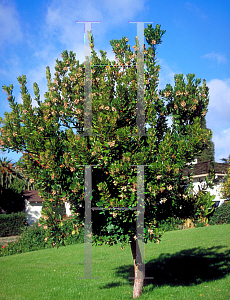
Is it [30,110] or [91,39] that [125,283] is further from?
[91,39]

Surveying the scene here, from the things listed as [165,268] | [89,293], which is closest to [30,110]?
→ [89,293]

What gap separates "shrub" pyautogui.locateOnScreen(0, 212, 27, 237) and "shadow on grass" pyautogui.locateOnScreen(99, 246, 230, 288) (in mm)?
24777

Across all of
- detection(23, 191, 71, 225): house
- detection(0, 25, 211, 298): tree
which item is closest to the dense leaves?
detection(0, 25, 211, 298): tree

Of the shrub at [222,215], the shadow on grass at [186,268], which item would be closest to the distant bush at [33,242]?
the shadow on grass at [186,268]

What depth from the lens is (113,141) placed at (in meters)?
6.42

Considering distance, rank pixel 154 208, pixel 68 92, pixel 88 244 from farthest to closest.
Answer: pixel 68 92 < pixel 88 244 < pixel 154 208

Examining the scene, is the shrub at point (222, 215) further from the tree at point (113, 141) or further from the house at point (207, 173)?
the tree at point (113, 141)

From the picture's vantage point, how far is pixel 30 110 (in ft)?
24.8

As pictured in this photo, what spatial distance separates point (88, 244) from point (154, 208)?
217cm

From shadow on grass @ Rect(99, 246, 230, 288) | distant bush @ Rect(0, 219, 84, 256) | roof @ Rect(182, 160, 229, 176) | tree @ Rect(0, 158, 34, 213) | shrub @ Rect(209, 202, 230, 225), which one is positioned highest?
roof @ Rect(182, 160, 229, 176)

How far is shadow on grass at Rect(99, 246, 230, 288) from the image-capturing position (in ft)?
35.2

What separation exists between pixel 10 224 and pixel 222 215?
25312 mm

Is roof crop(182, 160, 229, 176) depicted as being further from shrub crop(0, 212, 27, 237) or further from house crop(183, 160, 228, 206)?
shrub crop(0, 212, 27, 237)

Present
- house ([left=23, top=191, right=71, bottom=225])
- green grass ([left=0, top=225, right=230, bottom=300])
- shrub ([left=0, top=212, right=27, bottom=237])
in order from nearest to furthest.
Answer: green grass ([left=0, top=225, right=230, bottom=300])
shrub ([left=0, top=212, right=27, bottom=237])
house ([left=23, top=191, right=71, bottom=225])
